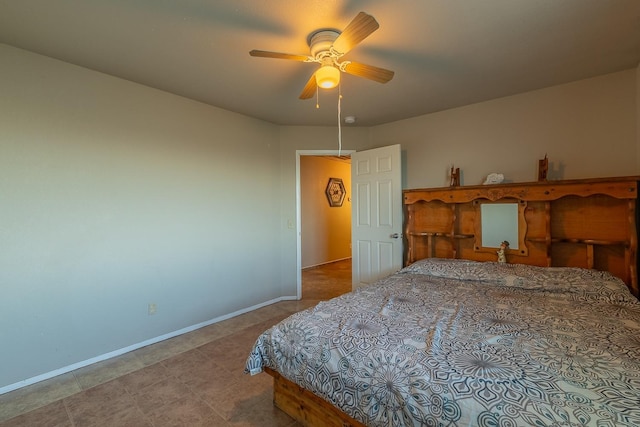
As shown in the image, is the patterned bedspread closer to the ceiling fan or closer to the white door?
the white door

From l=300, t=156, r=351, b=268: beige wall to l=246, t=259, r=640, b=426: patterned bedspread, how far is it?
13.1 ft

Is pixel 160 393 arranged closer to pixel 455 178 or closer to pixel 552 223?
pixel 455 178

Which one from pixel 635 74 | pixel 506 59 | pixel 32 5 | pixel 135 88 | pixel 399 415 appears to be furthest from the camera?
pixel 135 88

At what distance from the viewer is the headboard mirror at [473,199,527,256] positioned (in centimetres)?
276

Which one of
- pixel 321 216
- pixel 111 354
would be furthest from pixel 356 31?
pixel 321 216

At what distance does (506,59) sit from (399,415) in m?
2.54

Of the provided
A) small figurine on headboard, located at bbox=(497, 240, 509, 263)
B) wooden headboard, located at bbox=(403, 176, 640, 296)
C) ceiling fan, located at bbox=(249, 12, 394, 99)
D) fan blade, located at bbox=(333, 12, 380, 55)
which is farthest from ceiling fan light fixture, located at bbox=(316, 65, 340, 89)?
small figurine on headboard, located at bbox=(497, 240, 509, 263)

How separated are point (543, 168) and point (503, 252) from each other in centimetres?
86

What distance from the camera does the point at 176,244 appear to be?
2900 millimetres

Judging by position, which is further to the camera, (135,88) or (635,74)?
(135,88)

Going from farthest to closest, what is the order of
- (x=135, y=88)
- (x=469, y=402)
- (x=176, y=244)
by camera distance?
1. (x=176, y=244)
2. (x=135, y=88)
3. (x=469, y=402)

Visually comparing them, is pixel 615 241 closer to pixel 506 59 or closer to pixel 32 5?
pixel 506 59

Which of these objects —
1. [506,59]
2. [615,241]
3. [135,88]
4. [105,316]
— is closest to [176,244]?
[105,316]

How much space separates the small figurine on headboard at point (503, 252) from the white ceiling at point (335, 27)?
152cm
